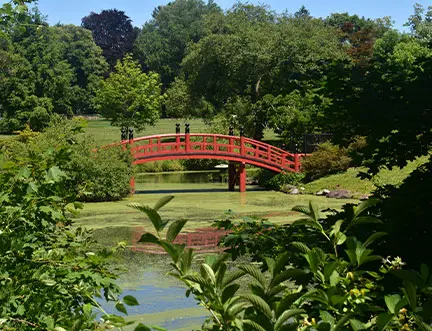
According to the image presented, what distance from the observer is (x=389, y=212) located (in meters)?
4.32

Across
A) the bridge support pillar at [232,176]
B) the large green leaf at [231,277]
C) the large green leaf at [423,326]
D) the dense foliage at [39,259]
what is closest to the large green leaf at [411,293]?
the large green leaf at [423,326]

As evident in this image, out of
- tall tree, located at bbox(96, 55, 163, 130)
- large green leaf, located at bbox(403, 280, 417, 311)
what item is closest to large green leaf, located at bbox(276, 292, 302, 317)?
large green leaf, located at bbox(403, 280, 417, 311)

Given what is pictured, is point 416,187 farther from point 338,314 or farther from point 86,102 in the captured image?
point 86,102

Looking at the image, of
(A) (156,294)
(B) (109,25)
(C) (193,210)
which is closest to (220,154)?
(C) (193,210)

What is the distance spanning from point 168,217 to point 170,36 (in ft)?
181

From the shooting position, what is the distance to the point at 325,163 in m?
23.9

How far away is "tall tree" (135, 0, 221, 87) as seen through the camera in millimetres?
65562

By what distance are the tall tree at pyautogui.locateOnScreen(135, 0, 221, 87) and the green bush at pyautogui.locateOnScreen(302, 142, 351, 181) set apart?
37439 mm

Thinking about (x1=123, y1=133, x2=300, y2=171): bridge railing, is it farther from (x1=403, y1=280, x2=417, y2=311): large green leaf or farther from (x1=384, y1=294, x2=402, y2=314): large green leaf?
(x1=403, y1=280, x2=417, y2=311): large green leaf

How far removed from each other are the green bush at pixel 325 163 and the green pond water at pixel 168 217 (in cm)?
184

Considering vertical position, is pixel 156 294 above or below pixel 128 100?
below

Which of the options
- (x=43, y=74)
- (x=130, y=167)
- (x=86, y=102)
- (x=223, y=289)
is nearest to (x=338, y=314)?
(x=223, y=289)

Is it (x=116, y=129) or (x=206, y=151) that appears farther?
(x=116, y=129)

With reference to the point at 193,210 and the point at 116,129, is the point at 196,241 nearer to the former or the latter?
the point at 193,210
